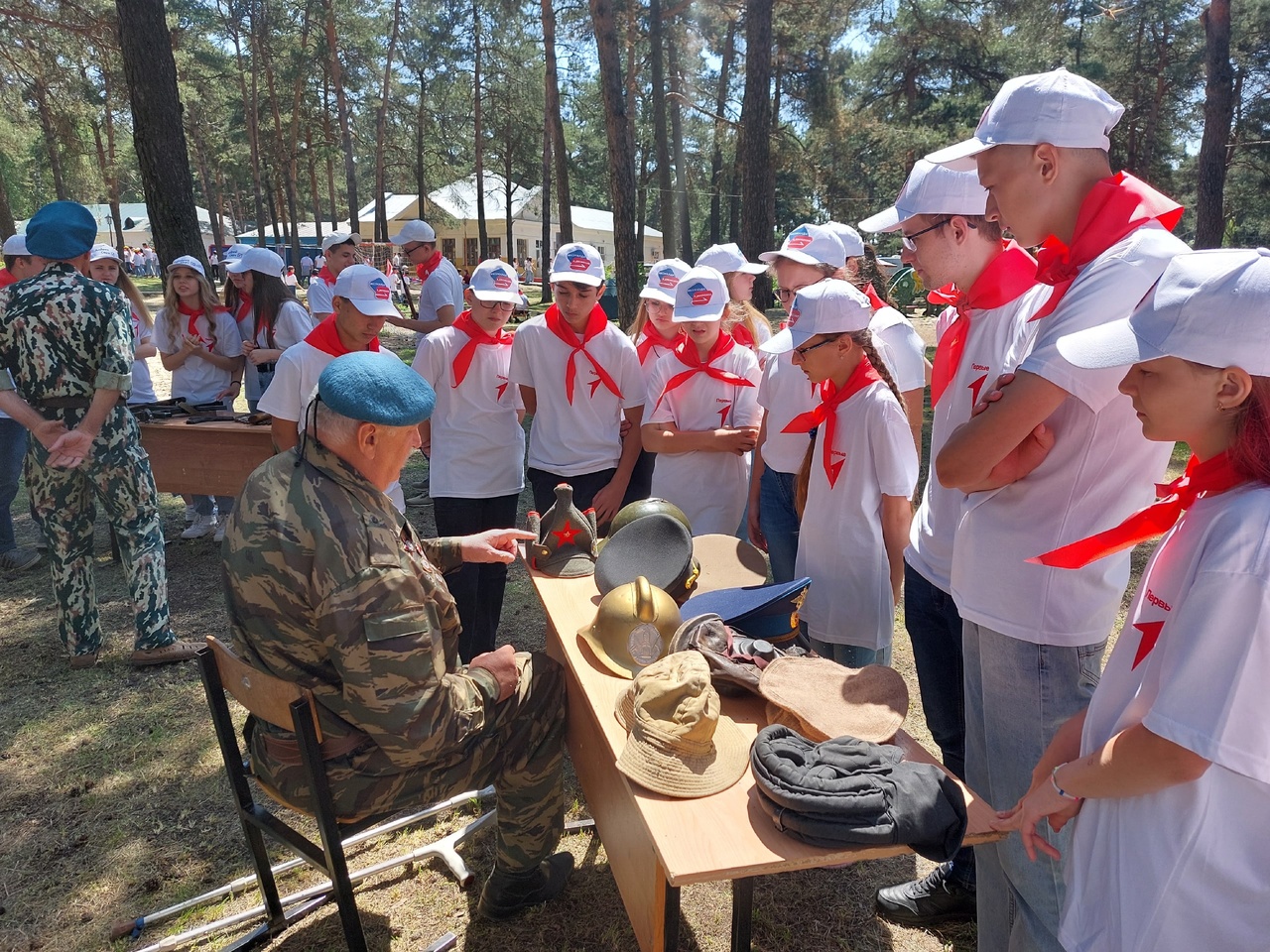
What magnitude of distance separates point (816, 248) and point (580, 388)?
130cm

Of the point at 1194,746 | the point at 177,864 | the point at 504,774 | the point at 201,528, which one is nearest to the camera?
the point at 1194,746

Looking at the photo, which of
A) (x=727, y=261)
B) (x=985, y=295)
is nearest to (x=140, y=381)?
(x=727, y=261)

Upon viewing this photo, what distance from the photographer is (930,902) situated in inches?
107

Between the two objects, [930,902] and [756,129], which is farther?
[756,129]

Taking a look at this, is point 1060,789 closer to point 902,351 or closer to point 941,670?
A: point 941,670

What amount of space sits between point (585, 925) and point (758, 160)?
33.7ft

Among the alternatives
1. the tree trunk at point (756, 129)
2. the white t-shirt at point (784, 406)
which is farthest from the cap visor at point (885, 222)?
the tree trunk at point (756, 129)

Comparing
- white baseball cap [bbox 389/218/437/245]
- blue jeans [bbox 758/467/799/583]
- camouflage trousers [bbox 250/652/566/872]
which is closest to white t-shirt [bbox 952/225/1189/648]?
camouflage trousers [bbox 250/652/566/872]

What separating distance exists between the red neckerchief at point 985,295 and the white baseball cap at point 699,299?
4.45 ft

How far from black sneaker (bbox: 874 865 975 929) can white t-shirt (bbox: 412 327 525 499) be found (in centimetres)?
243

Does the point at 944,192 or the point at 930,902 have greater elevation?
the point at 944,192

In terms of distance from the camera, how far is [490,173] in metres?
36.2

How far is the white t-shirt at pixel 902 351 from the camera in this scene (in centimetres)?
333

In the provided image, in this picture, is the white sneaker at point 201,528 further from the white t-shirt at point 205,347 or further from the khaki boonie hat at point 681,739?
the khaki boonie hat at point 681,739
